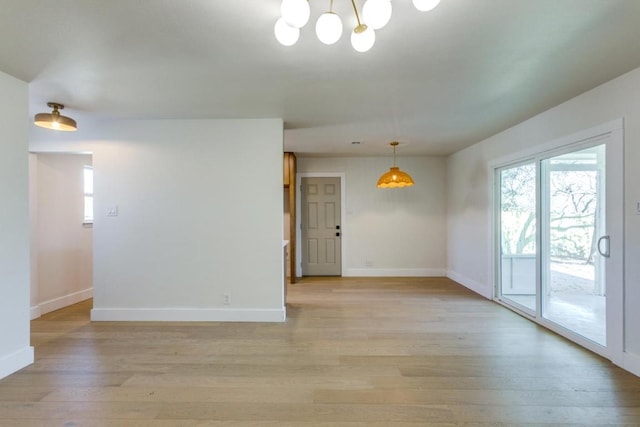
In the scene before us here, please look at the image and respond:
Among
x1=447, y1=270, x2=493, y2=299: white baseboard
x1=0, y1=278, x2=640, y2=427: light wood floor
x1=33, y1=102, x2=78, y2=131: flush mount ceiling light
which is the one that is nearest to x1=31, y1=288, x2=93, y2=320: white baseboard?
x1=0, y1=278, x2=640, y2=427: light wood floor

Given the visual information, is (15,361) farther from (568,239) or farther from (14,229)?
(568,239)

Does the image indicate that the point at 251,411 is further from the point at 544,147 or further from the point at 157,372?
the point at 544,147

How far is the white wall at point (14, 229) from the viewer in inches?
91.2

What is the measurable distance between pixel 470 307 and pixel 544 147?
2.18m

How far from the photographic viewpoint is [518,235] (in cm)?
399

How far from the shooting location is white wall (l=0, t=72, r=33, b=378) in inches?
91.2

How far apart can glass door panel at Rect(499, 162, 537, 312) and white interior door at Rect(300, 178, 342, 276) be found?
2.83 m

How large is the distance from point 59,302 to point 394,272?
5382mm

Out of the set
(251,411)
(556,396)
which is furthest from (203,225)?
(556,396)

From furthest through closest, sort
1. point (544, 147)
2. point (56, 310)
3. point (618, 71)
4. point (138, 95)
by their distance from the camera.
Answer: point (56, 310) → point (544, 147) → point (138, 95) → point (618, 71)

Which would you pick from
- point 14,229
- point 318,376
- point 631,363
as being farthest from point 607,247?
point 14,229

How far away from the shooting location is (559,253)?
10.8ft

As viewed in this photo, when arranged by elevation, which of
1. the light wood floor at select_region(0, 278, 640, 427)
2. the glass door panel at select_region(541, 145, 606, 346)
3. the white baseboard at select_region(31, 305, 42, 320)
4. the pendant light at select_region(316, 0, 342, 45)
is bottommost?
the light wood floor at select_region(0, 278, 640, 427)

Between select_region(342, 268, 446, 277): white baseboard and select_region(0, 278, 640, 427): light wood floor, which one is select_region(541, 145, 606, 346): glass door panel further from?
select_region(342, 268, 446, 277): white baseboard
